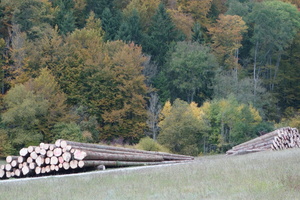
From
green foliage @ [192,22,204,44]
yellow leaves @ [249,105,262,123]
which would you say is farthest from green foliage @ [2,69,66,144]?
green foliage @ [192,22,204,44]

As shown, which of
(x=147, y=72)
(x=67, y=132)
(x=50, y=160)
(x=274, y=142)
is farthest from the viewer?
(x=147, y=72)

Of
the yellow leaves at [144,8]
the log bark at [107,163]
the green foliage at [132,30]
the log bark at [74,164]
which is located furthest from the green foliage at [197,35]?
the log bark at [74,164]

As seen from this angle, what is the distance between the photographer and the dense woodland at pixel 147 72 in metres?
59.2

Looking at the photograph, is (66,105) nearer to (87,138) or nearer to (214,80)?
(87,138)

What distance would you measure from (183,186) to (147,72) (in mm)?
60941

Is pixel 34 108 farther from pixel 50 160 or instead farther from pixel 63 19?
pixel 50 160

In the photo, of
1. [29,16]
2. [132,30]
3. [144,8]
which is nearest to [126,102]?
[29,16]

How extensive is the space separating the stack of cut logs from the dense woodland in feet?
63.1

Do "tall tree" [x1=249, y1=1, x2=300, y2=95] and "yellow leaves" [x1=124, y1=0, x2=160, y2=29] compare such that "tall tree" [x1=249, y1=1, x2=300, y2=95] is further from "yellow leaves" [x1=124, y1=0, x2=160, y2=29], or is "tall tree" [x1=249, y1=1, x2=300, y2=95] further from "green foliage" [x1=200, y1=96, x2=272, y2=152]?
"yellow leaves" [x1=124, y1=0, x2=160, y2=29]

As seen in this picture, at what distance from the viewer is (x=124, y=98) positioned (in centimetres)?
6675

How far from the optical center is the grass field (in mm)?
14430

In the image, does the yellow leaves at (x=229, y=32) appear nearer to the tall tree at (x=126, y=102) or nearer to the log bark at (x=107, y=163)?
the tall tree at (x=126, y=102)

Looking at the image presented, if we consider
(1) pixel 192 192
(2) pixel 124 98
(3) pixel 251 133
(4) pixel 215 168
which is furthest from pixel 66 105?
(1) pixel 192 192

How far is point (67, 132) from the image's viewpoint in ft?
184
